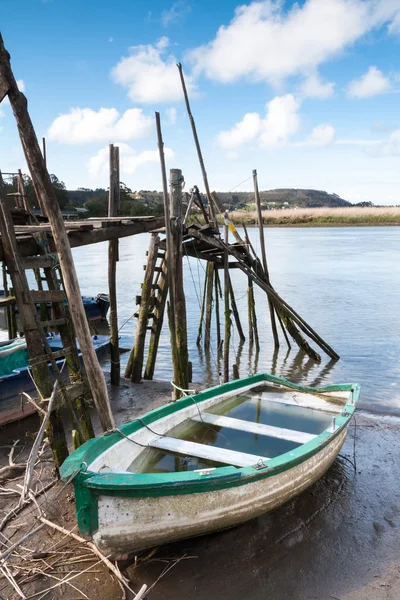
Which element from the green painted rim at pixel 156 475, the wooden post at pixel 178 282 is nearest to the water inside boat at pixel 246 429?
the green painted rim at pixel 156 475

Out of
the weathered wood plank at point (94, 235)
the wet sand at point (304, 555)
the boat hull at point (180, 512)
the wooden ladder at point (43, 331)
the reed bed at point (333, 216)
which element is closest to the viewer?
the boat hull at point (180, 512)

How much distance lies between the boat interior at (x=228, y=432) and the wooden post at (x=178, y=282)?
1.12 metres

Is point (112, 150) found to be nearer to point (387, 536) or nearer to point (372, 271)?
point (387, 536)

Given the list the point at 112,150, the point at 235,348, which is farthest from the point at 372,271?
the point at 112,150

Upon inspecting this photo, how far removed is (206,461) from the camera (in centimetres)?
559

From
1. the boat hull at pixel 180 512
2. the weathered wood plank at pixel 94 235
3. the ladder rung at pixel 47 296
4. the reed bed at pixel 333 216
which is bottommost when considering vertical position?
the boat hull at pixel 180 512

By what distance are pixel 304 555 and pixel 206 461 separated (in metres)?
1.38

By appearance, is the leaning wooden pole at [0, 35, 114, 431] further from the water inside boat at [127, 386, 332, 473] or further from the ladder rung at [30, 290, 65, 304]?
the water inside boat at [127, 386, 332, 473]

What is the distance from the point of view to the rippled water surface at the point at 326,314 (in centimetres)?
1153

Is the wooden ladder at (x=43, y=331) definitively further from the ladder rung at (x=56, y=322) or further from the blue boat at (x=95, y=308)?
the blue boat at (x=95, y=308)

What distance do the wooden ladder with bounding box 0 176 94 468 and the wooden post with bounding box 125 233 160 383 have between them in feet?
10.9

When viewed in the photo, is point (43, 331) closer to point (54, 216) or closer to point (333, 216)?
point (54, 216)

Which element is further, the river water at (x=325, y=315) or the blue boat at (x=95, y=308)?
the blue boat at (x=95, y=308)

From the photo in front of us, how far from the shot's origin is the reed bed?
7000 cm
